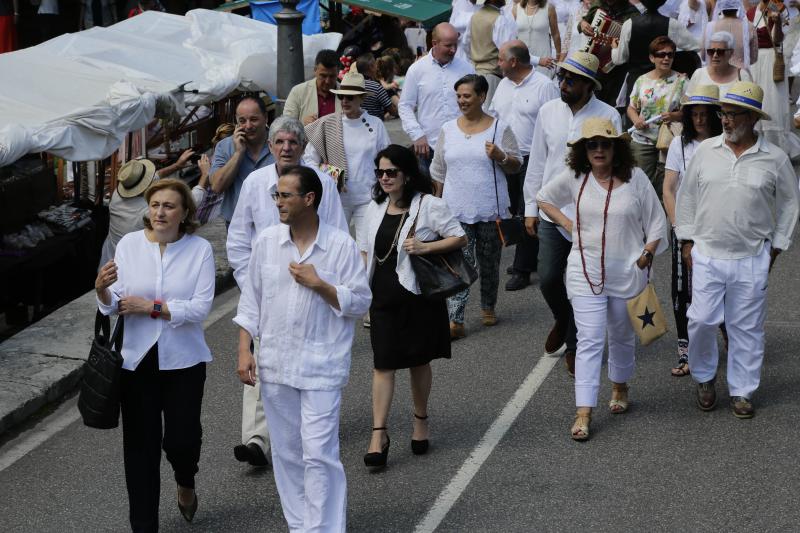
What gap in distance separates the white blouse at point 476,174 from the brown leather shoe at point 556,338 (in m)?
1.17

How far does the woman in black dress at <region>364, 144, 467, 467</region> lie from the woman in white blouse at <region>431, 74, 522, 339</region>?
222cm

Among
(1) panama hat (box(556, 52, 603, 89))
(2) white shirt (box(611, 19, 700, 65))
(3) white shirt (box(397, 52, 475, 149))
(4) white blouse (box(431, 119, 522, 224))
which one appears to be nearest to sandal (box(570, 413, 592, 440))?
(1) panama hat (box(556, 52, 603, 89))

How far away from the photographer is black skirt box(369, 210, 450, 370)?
7.28 meters

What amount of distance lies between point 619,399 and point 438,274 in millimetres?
1564

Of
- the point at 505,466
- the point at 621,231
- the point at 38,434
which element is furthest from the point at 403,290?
the point at 38,434

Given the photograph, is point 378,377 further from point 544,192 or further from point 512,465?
point 544,192

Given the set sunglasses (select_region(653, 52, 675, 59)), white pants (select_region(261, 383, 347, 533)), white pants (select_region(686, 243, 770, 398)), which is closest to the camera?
white pants (select_region(261, 383, 347, 533))

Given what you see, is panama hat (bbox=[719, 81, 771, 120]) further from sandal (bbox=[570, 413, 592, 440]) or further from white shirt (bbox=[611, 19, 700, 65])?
white shirt (bbox=[611, 19, 700, 65])

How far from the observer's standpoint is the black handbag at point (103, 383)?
608 cm

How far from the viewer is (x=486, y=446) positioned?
24.9ft

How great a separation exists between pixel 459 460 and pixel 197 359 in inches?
70.5

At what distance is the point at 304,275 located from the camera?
19.3 ft

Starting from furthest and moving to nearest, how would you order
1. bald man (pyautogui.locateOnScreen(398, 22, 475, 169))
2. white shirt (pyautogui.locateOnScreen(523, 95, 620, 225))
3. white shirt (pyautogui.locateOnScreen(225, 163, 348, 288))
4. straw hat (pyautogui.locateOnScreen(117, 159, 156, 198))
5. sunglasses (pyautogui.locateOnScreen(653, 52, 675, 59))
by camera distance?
bald man (pyautogui.locateOnScreen(398, 22, 475, 169)) → straw hat (pyautogui.locateOnScreen(117, 159, 156, 198)) → sunglasses (pyautogui.locateOnScreen(653, 52, 675, 59)) → white shirt (pyautogui.locateOnScreen(523, 95, 620, 225)) → white shirt (pyautogui.locateOnScreen(225, 163, 348, 288))

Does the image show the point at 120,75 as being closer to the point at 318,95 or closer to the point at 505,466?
the point at 318,95
